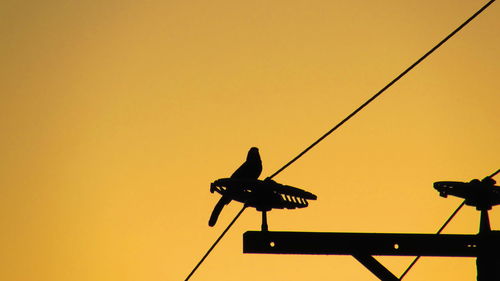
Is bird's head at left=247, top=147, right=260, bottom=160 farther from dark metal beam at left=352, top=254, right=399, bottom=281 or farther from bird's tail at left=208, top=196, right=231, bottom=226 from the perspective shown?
dark metal beam at left=352, top=254, right=399, bottom=281

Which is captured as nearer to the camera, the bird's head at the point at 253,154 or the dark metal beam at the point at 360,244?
the dark metal beam at the point at 360,244

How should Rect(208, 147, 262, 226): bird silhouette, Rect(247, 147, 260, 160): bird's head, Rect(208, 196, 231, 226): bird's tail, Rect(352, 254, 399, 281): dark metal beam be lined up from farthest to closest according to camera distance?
1. Rect(247, 147, 260, 160): bird's head
2. Rect(208, 147, 262, 226): bird silhouette
3. Rect(208, 196, 231, 226): bird's tail
4. Rect(352, 254, 399, 281): dark metal beam

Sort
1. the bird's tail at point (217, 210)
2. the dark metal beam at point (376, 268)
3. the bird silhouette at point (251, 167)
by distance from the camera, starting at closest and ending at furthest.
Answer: the dark metal beam at point (376, 268) < the bird's tail at point (217, 210) < the bird silhouette at point (251, 167)

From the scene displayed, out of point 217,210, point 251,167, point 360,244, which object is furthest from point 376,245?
point 251,167

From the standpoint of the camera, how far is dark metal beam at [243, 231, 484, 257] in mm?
5441

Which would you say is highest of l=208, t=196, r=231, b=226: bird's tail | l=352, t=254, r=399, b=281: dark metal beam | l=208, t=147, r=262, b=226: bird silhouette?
l=208, t=147, r=262, b=226: bird silhouette

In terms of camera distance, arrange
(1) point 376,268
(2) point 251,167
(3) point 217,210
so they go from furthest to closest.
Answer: (2) point 251,167 < (3) point 217,210 < (1) point 376,268

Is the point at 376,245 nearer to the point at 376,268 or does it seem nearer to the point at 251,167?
the point at 376,268

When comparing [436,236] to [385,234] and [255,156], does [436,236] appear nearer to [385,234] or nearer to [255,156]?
[385,234]

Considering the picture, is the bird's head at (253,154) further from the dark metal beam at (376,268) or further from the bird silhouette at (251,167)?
the dark metal beam at (376,268)

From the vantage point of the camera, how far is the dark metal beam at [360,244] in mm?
5441

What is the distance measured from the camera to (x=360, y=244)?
5.47 meters

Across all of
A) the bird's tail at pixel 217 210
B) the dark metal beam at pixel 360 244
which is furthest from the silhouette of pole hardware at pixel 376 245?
the bird's tail at pixel 217 210

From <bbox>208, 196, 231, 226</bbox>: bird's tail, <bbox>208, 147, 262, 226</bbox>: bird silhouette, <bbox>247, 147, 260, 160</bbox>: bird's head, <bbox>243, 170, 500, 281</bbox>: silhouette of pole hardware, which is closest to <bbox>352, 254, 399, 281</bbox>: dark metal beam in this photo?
<bbox>243, 170, 500, 281</bbox>: silhouette of pole hardware
